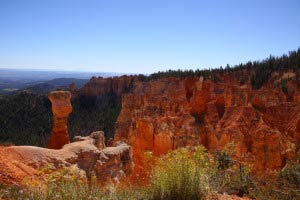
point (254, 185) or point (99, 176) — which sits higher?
point (254, 185)

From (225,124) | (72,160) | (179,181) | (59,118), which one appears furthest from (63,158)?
(225,124)

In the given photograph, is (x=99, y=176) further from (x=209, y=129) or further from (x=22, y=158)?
(x=209, y=129)

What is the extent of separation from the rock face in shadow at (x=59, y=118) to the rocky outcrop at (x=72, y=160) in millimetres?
1584

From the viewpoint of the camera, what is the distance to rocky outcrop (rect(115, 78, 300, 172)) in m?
23.8

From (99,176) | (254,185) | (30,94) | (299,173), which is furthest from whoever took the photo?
(30,94)

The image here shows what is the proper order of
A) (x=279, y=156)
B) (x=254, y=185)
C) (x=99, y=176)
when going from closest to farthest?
(x=254, y=185) < (x=99, y=176) < (x=279, y=156)

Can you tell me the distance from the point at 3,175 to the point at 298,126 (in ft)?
78.5

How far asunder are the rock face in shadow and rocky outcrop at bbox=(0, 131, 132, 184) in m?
1.58

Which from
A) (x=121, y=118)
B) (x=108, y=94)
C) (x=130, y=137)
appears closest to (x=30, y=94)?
(x=108, y=94)

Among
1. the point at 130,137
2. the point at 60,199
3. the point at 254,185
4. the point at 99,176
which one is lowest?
the point at 130,137

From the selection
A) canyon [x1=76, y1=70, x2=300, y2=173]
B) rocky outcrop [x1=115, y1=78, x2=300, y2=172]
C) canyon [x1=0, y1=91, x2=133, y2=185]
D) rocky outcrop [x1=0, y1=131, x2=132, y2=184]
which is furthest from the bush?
rocky outcrop [x1=115, y1=78, x2=300, y2=172]

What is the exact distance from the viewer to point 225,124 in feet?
94.0

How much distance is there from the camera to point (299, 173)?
24.5 ft

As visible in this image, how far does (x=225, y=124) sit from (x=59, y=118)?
17452 mm
